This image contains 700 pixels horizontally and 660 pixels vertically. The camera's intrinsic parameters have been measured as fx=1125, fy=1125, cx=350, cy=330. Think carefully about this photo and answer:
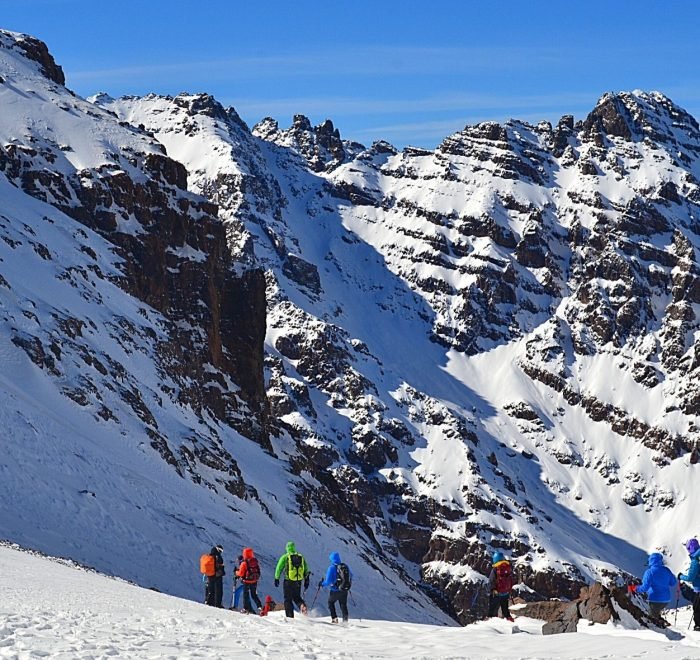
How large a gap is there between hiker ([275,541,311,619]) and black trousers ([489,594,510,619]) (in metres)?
4.49

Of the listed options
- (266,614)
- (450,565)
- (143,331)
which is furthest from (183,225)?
(266,614)

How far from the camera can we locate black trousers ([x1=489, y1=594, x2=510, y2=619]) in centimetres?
2656

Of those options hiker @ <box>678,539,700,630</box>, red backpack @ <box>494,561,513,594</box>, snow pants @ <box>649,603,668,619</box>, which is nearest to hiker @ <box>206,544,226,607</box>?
red backpack @ <box>494,561,513,594</box>

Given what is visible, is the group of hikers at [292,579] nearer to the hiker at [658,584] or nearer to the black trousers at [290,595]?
the black trousers at [290,595]

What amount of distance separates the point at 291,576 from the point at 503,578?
501cm

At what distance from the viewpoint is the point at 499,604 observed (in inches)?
1061

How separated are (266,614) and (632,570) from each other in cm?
17173

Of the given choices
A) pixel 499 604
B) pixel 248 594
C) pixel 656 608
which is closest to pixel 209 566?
pixel 248 594

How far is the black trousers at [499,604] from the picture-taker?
26.6 m

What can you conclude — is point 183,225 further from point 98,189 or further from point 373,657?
point 373,657

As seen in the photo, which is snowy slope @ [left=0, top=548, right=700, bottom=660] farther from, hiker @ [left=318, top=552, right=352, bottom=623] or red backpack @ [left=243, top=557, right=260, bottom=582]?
red backpack @ [left=243, top=557, right=260, bottom=582]

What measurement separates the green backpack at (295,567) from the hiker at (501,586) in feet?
14.8

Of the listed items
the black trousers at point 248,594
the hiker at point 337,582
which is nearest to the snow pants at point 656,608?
the hiker at point 337,582

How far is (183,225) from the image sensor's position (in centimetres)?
12162
